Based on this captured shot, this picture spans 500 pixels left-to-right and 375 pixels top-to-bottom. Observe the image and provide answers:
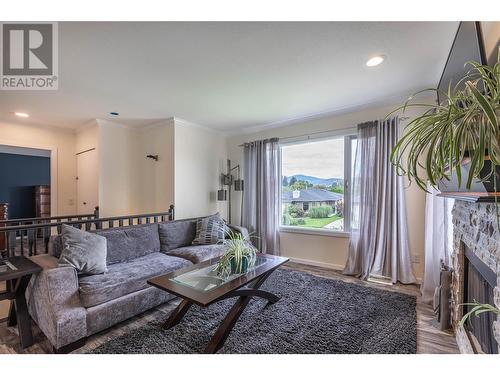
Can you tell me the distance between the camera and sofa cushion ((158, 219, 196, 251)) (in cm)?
315

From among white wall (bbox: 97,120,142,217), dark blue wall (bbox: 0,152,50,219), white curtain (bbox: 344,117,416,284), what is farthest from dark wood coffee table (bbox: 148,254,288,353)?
dark blue wall (bbox: 0,152,50,219)

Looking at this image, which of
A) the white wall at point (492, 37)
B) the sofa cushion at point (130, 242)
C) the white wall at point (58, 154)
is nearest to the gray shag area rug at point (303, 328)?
the sofa cushion at point (130, 242)

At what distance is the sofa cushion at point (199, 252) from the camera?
2.82 m

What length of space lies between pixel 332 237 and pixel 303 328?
6.10ft

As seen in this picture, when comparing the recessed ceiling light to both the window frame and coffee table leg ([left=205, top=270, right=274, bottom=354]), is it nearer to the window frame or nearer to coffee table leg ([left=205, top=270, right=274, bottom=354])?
the window frame

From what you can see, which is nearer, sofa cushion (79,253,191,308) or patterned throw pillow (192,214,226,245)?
sofa cushion (79,253,191,308)

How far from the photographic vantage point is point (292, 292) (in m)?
2.68

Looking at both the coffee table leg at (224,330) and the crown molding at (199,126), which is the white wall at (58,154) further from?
the coffee table leg at (224,330)

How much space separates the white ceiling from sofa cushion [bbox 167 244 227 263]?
6.30 feet

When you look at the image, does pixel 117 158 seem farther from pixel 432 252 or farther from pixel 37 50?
pixel 432 252

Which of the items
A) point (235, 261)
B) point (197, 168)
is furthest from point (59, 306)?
point (197, 168)

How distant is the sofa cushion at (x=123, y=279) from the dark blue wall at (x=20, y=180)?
5.93 metres
